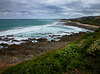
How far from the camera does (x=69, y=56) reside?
542 centimetres

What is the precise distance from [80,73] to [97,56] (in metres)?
1.92

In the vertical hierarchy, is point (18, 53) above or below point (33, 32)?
below

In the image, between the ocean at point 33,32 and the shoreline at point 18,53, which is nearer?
the shoreline at point 18,53

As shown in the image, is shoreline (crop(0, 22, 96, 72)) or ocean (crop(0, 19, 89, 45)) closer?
shoreline (crop(0, 22, 96, 72))

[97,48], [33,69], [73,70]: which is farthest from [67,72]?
[97,48]

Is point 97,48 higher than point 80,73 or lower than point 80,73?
higher

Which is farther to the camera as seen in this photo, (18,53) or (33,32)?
(33,32)

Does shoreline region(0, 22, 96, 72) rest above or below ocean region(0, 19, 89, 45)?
below

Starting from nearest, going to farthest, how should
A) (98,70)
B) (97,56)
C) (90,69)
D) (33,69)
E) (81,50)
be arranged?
(98,70), (90,69), (33,69), (97,56), (81,50)

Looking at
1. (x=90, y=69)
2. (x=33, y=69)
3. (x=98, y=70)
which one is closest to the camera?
(x=98, y=70)

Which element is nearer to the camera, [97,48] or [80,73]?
[80,73]

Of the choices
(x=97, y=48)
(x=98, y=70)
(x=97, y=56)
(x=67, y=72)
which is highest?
(x=97, y=48)

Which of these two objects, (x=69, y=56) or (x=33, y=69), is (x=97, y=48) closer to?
(x=69, y=56)

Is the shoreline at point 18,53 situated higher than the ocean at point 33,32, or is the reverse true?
the ocean at point 33,32
